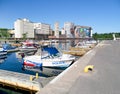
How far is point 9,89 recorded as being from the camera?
15156mm

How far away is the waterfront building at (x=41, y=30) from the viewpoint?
157825mm

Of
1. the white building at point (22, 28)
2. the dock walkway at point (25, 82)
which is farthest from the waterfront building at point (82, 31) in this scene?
the dock walkway at point (25, 82)

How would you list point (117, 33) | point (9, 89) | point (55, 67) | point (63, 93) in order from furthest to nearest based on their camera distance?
1. point (117, 33)
2. point (55, 67)
3. point (9, 89)
4. point (63, 93)

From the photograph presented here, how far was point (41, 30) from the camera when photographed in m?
163

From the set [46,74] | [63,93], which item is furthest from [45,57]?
[63,93]

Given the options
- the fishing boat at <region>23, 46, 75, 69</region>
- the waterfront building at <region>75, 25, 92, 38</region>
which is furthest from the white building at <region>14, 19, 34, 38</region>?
the fishing boat at <region>23, 46, 75, 69</region>

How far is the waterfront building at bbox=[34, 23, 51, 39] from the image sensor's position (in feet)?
518

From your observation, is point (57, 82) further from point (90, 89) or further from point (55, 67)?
point (55, 67)

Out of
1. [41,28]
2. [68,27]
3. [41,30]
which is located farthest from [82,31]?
[41,28]

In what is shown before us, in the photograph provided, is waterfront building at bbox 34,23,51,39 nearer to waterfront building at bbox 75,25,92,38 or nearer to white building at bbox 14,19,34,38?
white building at bbox 14,19,34,38

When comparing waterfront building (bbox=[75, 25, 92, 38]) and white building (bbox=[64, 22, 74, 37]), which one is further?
white building (bbox=[64, 22, 74, 37])

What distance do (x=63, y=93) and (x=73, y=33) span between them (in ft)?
520

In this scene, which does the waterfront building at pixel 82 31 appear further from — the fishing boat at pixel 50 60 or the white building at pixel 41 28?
the fishing boat at pixel 50 60

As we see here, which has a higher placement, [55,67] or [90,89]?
[90,89]
